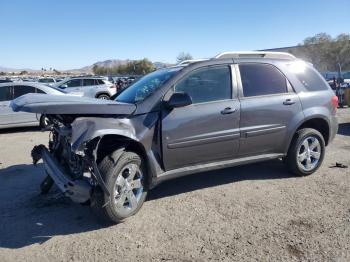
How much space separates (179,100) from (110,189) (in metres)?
1.30

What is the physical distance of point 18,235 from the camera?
157 inches

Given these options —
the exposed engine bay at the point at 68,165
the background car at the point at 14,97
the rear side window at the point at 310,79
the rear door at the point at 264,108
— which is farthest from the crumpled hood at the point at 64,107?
the background car at the point at 14,97

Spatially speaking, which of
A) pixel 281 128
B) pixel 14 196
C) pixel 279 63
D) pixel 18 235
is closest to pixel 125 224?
pixel 18 235

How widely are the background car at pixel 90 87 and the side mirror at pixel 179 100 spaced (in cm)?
1236

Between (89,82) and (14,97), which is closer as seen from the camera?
(14,97)

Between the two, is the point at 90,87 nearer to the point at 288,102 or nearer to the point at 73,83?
the point at 73,83

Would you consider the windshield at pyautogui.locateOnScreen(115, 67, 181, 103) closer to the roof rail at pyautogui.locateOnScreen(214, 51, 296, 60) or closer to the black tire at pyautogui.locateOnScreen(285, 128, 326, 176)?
the roof rail at pyautogui.locateOnScreen(214, 51, 296, 60)

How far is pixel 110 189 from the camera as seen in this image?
13.1 ft

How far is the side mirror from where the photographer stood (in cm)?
442

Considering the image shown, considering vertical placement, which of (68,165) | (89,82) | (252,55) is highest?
(252,55)

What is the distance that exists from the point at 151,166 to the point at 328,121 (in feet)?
10.2

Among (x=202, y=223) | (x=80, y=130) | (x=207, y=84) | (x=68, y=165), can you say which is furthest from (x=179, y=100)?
(x=68, y=165)

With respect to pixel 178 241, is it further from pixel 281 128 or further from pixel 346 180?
pixel 346 180

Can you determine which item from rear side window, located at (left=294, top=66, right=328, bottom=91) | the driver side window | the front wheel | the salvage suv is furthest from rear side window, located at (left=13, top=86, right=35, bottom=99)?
rear side window, located at (left=294, top=66, right=328, bottom=91)
